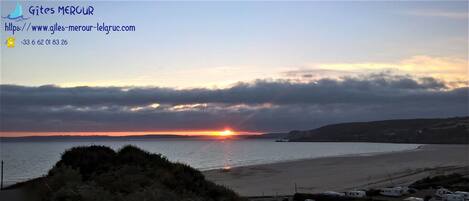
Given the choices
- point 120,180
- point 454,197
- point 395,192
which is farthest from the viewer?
point 395,192

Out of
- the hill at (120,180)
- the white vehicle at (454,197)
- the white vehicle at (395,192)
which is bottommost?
the white vehicle at (395,192)

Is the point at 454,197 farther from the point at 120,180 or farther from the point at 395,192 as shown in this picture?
the point at 120,180

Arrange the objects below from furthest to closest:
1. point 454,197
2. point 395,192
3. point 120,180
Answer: point 395,192 < point 454,197 < point 120,180

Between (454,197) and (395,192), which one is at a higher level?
(454,197)

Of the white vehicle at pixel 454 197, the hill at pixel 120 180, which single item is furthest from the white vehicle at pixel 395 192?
the hill at pixel 120 180

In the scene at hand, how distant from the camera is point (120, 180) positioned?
54.9 feet

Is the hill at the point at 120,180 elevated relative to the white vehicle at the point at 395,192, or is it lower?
elevated

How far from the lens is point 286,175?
62.0m

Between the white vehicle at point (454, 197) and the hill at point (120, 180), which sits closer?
→ the hill at point (120, 180)

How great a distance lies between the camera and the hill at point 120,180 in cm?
1456

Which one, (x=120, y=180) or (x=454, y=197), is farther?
(x=454, y=197)

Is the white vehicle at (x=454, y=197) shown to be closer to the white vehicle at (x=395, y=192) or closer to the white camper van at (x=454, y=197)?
the white camper van at (x=454, y=197)

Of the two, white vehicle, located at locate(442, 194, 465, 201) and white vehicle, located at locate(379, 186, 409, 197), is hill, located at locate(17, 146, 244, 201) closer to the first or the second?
white vehicle, located at locate(442, 194, 465, 201)

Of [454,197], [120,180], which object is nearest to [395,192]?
[454,197]
